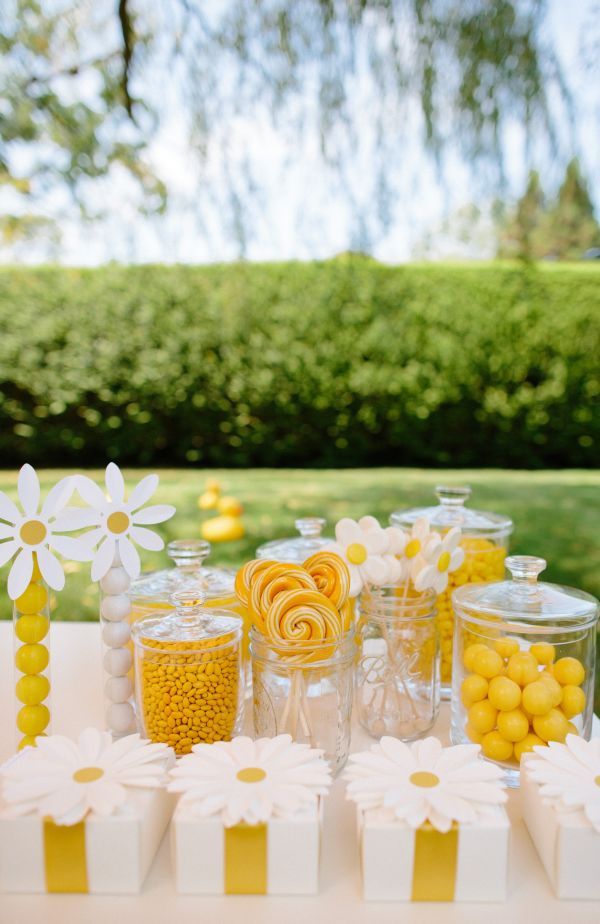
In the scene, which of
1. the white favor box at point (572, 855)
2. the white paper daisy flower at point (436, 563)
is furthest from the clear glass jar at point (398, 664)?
the white favor box at point (572, 855)

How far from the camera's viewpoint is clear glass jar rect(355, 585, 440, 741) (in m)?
0.74

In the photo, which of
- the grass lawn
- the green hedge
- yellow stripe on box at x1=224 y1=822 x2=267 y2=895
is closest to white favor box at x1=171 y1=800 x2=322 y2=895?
yellow stripe on box at x1=224 y1=822 x2=267 y2=895

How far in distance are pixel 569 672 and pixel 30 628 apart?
0.50 m

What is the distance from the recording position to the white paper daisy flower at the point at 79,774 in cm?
52

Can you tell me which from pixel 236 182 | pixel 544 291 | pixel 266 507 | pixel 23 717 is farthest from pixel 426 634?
pixel 544 291

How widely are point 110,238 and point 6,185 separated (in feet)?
1.86

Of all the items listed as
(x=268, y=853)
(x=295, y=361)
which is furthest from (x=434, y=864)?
(x=295, y=361)

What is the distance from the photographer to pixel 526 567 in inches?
27.5

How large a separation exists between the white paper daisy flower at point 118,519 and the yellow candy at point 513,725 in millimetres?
349

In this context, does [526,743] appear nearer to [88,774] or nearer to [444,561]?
[444,561]

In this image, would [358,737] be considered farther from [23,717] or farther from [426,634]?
[23,717]

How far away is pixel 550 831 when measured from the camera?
21.0 inches

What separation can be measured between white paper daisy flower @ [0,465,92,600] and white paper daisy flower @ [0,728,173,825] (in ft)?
0.46

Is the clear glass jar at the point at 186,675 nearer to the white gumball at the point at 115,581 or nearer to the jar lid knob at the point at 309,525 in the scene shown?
the white gumball at the point at 115,581
